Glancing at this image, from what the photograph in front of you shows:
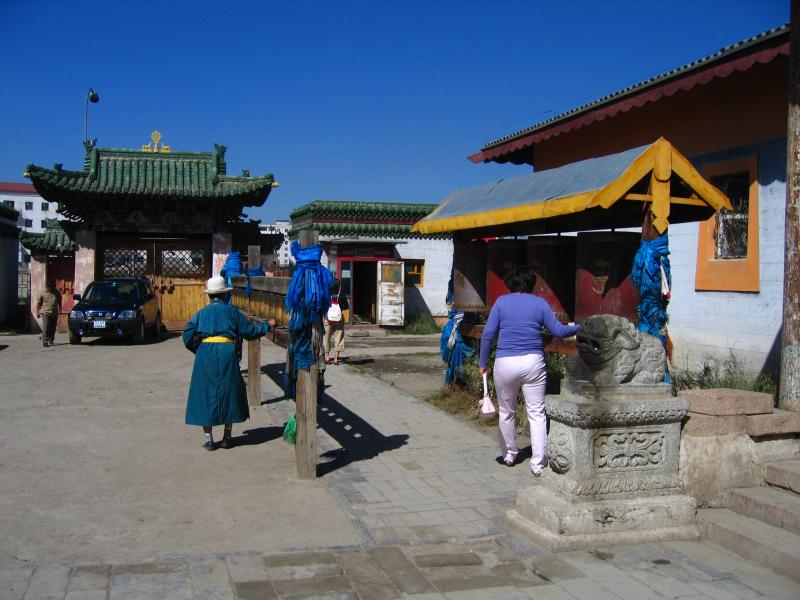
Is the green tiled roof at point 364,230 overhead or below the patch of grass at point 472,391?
overhead

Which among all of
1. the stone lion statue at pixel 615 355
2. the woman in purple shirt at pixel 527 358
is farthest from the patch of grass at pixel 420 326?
the stone lion statue at pixel 615 355

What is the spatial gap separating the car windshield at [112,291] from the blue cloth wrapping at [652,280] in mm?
15575

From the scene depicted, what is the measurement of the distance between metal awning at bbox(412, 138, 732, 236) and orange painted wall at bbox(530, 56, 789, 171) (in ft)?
7.99

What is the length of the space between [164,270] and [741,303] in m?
17.2

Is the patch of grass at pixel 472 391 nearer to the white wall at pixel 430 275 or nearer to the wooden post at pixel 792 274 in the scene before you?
the wooden post at pixel 792 274

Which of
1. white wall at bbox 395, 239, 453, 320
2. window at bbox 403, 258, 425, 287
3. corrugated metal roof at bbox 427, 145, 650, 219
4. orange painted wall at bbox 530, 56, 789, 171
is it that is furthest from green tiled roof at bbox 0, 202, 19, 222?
corrugated metal roof at bbox 427, 145, 650, 219

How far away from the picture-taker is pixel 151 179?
22.2 meters

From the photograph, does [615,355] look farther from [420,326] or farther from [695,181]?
[420,326]

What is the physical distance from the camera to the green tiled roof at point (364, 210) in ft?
80.2

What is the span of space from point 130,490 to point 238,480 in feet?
2.91

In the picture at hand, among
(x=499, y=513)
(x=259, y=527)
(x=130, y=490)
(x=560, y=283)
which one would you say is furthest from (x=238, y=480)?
(x=560, y=283)

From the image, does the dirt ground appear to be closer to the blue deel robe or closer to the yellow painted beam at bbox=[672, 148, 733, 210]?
the blue deel robe

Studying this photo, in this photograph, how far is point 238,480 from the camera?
251 inches

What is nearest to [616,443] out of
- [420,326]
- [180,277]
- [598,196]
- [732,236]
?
[598,196]
